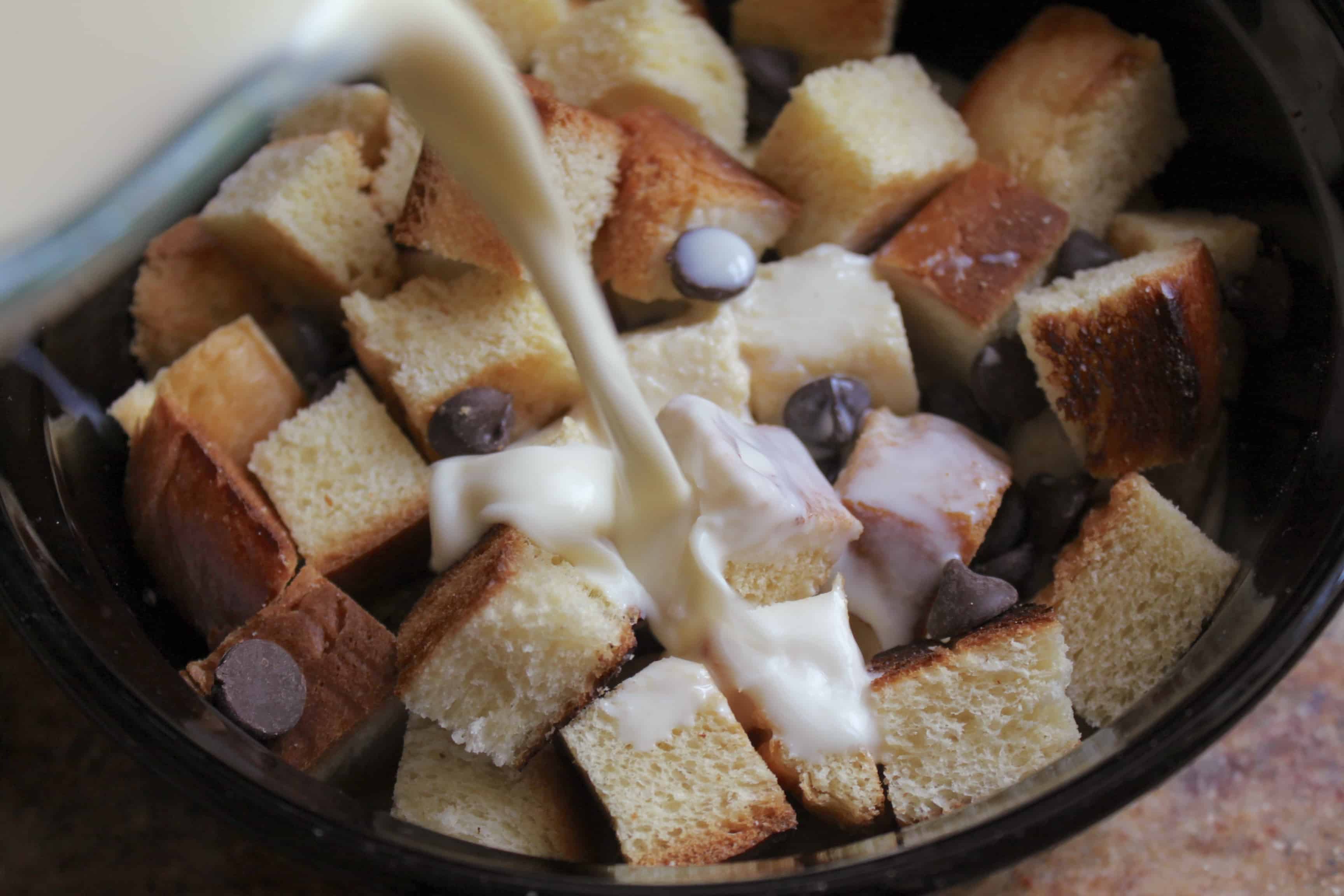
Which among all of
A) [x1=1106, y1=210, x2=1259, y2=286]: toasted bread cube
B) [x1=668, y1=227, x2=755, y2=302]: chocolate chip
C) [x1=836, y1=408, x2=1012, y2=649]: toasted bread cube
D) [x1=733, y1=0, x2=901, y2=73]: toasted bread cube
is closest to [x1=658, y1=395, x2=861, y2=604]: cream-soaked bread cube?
[x1=836, y1=408, x2=1012, y2=649]: toasted bread cube

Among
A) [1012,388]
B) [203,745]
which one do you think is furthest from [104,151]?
[1012,388]

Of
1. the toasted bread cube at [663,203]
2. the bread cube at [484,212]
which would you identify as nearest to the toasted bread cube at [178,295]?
the bread cube at [484,212]

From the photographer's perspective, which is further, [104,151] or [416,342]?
[416,342]

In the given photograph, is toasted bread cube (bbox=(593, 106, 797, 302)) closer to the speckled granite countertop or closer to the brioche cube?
the brioche cube

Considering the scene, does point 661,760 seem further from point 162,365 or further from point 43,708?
point 162,365

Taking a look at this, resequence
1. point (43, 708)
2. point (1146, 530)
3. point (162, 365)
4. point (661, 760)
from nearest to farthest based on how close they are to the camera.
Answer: point (661, 760)
point (1146, 530)
point (43, 708)
point (162, 365)

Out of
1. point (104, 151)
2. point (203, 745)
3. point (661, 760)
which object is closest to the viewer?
point (104, 151)
